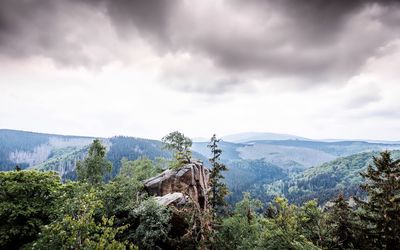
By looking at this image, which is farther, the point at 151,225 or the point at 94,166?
the point at 94,166

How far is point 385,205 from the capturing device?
29906 mm

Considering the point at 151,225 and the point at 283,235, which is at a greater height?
the point at 151,225

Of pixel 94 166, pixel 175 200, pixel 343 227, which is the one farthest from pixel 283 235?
pixel 94 166

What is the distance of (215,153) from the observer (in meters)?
47.7

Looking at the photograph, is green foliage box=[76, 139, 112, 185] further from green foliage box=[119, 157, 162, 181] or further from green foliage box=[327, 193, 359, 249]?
green foliage box=[327, 193, 359, 249]

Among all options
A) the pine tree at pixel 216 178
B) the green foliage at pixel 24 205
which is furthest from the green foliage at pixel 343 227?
the green foliage at pixel 24 205

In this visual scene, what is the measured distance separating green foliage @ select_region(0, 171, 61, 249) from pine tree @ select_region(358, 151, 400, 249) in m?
34.2

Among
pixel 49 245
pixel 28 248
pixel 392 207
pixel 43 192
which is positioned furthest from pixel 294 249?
pixel 43 192

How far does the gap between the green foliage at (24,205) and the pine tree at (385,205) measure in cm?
3420

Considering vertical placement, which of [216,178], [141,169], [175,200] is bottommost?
[175,200]

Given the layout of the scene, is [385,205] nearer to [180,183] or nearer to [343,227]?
[343,227]

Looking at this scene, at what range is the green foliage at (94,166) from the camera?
195 feet

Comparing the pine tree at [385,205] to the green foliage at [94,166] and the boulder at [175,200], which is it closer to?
the boulder at [175,200]

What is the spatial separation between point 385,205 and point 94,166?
2100 inches
